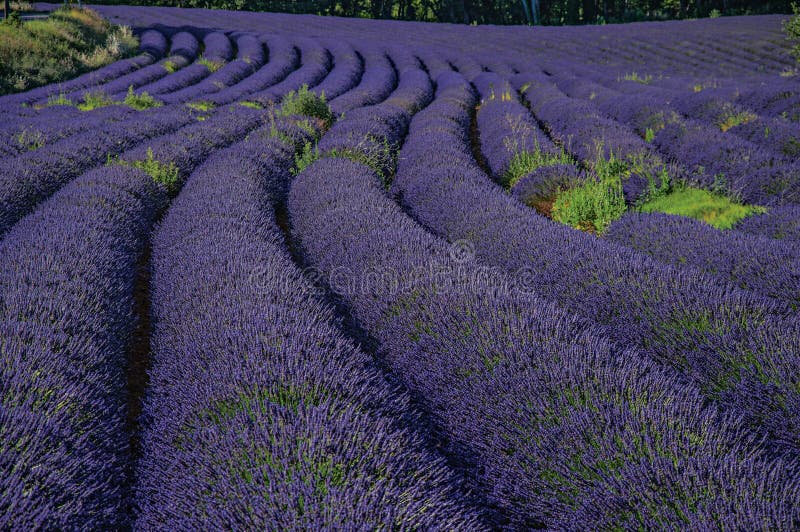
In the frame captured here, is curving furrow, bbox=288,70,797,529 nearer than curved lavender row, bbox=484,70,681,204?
Yes

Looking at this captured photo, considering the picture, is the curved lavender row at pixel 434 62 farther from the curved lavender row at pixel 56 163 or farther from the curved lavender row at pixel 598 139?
the curved lavender row at pixel 56 163

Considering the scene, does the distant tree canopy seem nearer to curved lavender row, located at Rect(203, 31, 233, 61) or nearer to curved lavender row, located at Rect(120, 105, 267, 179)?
curved lavender row, located at Rect(203, 31, 233, 61)

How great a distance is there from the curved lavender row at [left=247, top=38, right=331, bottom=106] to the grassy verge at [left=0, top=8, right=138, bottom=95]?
673cm

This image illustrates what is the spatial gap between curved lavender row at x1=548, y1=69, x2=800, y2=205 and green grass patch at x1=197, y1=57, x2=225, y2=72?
43.8 feet

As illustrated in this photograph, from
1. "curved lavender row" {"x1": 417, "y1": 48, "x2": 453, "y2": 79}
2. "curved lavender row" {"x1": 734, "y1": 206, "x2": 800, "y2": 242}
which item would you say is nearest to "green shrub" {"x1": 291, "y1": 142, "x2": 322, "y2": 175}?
"curved lavender row" {"x1": 734, "y1": 206, "x2": 800, "y2": 242}

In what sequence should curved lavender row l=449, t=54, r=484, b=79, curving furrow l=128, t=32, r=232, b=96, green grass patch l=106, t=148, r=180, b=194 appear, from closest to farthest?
1. green grass patch l=106, t=148, r=180, b=194
2. curving furrow l=128, t=32, r=232, b=96
3. curved lavender row l=449, t=54, r=484, b=79

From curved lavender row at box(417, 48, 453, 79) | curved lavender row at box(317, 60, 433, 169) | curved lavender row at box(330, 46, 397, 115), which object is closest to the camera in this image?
curved lavender row at box(317, 60, 433, 169)

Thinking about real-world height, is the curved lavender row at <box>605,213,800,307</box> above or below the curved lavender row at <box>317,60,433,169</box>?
below

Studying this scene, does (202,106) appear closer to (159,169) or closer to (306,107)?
(306,107)

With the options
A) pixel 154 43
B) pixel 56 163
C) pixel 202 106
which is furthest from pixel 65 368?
pixel 154 43

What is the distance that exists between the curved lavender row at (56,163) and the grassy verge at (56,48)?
8.61 m

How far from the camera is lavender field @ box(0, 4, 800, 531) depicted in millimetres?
1706

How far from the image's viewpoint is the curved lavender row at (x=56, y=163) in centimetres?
475

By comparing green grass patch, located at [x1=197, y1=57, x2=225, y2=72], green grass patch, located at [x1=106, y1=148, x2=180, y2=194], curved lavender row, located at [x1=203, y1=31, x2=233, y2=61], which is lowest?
green grass patch, located at [x1=106, y1=148, x2=180, y2=194]
